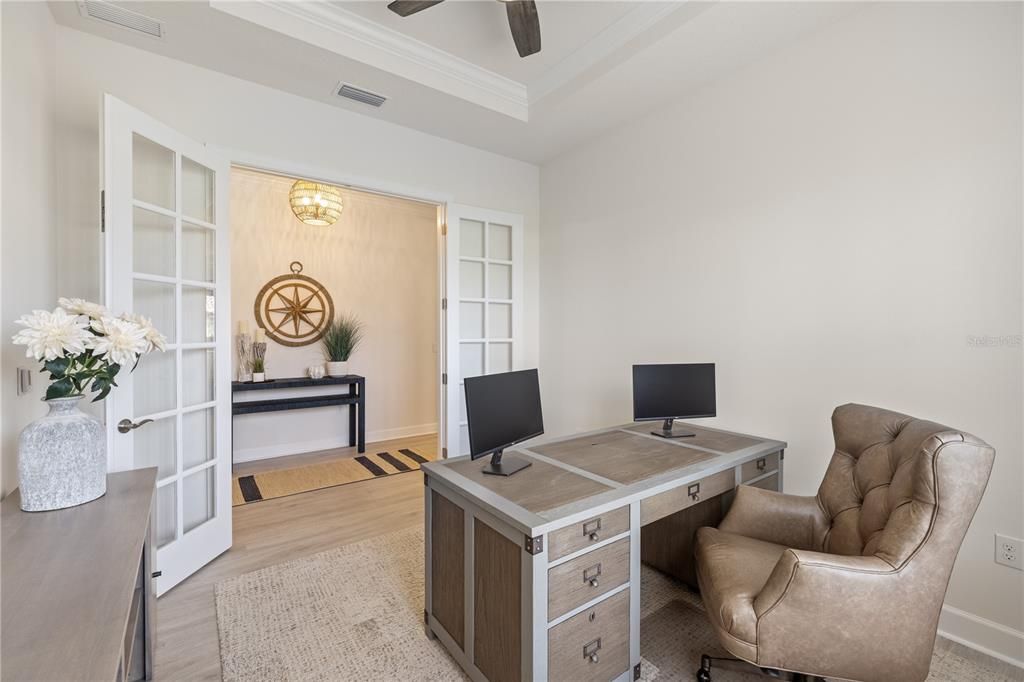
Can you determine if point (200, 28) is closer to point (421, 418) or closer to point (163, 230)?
point (163, 230)

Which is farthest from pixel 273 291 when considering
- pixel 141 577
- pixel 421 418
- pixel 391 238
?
pixel 141 577

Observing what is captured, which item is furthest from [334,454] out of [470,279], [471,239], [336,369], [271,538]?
[471,239]

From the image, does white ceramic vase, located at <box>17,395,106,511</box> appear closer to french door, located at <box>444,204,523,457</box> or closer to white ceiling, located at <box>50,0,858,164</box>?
white ceiling, located at <box>50,0,858,164</box>

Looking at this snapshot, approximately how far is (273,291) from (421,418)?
2.26 metres

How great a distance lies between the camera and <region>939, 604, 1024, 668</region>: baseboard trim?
5.76 ft

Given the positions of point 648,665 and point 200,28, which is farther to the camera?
point 200,28

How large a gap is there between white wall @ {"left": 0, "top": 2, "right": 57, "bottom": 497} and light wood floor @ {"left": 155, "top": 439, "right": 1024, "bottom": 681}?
0.90m

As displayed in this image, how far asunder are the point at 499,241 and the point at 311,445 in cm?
303

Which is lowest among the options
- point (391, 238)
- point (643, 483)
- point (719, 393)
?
point (643, 483)

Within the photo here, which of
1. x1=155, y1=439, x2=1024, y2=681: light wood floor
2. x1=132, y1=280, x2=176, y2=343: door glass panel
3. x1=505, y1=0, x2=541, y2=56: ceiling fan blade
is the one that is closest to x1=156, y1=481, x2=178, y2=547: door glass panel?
x1=155, y1=439, x2=1024, y2=681: light wood floor

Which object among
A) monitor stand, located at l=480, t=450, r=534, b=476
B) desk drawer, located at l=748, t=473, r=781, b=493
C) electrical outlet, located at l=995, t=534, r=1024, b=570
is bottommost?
electrical outlet, located at l=995, t=534, r=1024, b=570

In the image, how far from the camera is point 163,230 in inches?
90.0

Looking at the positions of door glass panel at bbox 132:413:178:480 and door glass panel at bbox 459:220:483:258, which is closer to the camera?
door glass panel at bbox 132:413:178:480

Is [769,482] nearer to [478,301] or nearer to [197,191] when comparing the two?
[478,301]
